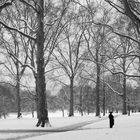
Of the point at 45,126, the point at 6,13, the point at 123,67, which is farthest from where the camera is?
the point at 123,67

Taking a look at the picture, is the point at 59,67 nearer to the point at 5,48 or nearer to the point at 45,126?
the point at 5,48

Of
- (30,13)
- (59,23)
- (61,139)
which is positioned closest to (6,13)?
(30,13)

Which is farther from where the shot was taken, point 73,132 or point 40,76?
point 40,76

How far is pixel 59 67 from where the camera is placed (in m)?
37.9

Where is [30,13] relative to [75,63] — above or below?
above

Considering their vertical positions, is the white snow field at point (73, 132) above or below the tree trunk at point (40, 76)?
below

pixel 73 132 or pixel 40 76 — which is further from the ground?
pixel 40 76

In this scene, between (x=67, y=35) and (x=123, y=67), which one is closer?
(x=67, y=35)

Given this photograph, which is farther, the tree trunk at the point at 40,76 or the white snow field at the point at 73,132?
the tree trunk at the point at 40,76

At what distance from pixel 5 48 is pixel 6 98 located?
155 ft

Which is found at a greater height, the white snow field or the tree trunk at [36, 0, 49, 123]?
the tree trunk at [36, 0, 49, 123]

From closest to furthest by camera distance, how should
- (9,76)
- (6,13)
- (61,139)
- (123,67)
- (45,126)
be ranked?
(61,139) < (45,126) < (6,13) < (9,76) < (123,67)

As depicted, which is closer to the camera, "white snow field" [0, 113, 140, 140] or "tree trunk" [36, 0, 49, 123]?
"white snow field" [0, 113, 140, 140]

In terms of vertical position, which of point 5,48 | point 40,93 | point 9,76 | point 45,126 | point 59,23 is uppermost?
point 59,23
